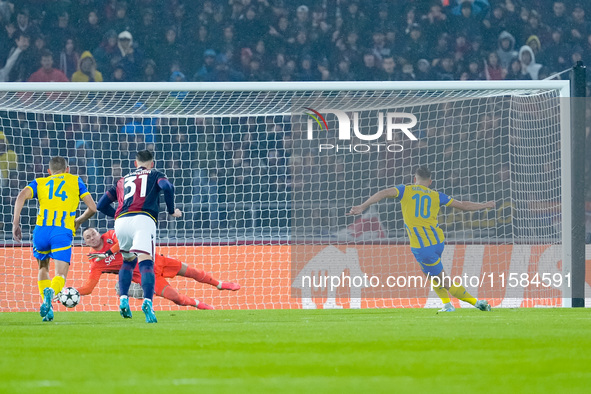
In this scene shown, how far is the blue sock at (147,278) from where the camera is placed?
7.15 meters

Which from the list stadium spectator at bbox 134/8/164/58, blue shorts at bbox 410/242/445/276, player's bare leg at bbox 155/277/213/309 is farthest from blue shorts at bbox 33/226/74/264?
stadium spectator at bbox 134/8/164/58

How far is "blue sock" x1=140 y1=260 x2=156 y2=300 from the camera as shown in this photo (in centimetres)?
715

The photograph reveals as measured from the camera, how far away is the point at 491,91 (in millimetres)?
10211

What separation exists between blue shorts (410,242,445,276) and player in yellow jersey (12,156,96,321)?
311cm

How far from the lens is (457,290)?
28.8ft

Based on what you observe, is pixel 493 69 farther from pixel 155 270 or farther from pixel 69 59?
pixel 155 270

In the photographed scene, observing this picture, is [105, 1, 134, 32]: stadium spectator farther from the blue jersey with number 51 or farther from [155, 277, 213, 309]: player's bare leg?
the blue jersey with number 51

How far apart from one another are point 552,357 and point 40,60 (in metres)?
12.0

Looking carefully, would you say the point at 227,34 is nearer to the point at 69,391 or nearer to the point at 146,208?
the point at 146,208

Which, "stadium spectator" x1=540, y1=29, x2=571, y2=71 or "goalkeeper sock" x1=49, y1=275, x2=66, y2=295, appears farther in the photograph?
"stadium spectator" x1=540, y1=29, x2=571, y2=71

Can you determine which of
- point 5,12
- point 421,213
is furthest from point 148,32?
point 421,213

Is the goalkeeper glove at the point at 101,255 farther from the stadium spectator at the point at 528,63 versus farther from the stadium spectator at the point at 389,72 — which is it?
the stadium spectator at the point at 528,63

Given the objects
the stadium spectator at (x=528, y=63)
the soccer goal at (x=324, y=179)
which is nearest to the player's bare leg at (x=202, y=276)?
the soccer goal at (x=324, y=179)

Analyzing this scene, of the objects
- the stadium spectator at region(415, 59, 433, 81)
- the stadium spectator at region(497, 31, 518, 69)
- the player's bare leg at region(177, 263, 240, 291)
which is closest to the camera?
the player's bare leg at region(177, 263, 240, 291)
